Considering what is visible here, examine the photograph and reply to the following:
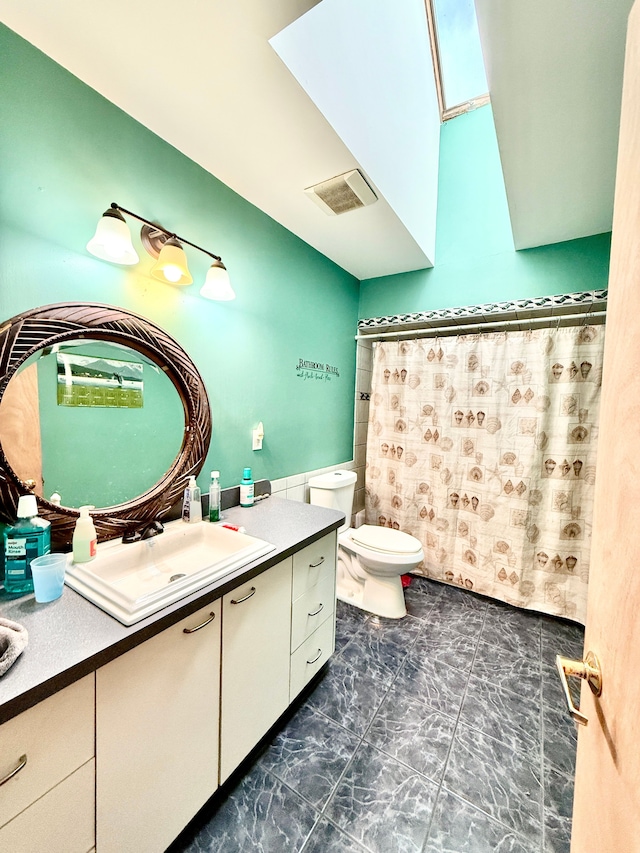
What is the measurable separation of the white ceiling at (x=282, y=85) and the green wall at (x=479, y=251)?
344mm

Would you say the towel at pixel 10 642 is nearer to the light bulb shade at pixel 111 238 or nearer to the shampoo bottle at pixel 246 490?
the shampoo bottle at pixel 246 490

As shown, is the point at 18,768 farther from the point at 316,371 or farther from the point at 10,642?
the point at 316,371

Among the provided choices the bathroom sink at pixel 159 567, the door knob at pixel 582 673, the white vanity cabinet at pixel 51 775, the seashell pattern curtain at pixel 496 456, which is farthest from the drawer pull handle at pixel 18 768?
the seashell pattern curtain at pixel 496 456

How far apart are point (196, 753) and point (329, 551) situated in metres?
0.75

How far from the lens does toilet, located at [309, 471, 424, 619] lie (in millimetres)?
1896

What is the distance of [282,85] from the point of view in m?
1.07

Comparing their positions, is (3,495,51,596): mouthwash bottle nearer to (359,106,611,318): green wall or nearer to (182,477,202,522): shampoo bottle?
(182,477,202,522): shampoo bottle

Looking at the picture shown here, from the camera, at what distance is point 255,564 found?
103 cm

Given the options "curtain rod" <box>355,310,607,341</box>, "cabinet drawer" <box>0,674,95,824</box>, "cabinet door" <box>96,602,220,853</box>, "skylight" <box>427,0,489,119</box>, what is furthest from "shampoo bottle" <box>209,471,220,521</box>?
"skylight" <box>427,0,489,119</box>

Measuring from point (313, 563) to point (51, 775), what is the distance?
2.84ft

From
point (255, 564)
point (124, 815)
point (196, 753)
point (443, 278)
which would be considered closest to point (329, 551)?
point (255, 564)

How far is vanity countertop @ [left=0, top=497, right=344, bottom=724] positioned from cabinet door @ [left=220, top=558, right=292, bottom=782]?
10cm

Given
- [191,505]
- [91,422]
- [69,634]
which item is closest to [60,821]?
[69,634]

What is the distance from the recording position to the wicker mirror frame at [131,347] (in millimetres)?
941
